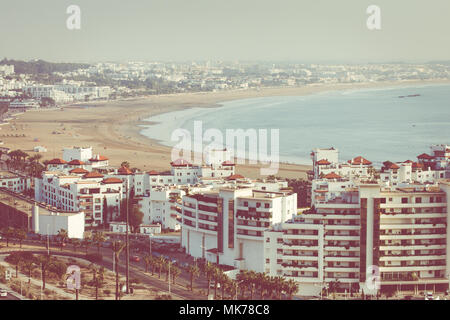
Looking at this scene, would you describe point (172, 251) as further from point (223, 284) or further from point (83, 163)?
point (83, 163)

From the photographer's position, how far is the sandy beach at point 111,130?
1806 cm

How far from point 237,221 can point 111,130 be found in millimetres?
16724

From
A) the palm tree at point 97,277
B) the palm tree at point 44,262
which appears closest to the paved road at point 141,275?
the palm tree at point 97,277

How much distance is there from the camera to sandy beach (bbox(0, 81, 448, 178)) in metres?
18.1

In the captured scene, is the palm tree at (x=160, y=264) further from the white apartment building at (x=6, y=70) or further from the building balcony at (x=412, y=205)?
the white apartment building at (x=6, y=70)

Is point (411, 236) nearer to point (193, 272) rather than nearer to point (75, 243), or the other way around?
point (193, 272)

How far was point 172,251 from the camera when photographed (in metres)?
9.80

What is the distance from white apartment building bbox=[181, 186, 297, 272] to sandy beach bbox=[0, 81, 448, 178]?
6.08m

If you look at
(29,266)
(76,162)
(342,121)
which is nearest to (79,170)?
(76,162)

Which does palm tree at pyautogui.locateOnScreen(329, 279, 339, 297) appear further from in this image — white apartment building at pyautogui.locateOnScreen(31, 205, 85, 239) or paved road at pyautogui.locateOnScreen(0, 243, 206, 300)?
white apartment building at pyautogui.locateOnScreen(31, 205, 85, 239)

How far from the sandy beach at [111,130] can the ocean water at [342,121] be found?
1015 millimetres

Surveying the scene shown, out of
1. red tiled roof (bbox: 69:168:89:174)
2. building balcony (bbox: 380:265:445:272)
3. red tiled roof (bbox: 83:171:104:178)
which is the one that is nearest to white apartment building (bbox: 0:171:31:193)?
red tiled roof (bbox: 69:168:89:174)
